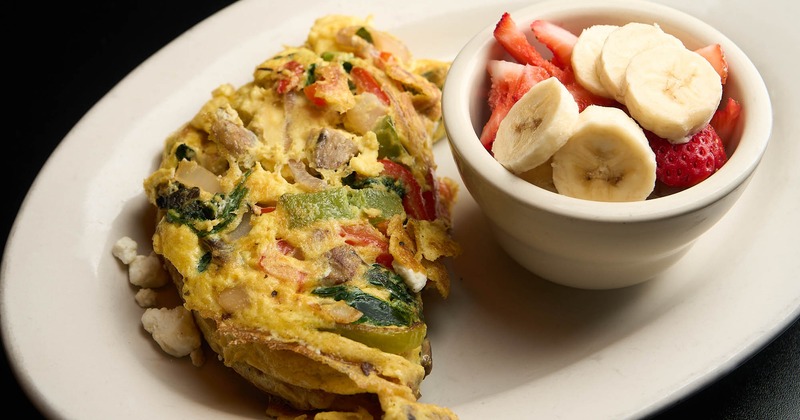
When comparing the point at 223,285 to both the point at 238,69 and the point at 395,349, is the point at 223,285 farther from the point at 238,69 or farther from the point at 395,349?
the point at 238,69

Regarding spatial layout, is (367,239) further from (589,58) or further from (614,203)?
(589,58)

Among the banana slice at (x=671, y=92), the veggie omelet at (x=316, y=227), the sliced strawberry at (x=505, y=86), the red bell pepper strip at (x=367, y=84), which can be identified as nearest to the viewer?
the veggie omelet at (x=316, y=227)

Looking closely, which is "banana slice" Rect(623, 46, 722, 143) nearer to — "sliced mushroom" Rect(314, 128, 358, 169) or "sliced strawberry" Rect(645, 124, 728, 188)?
"sliced strawberry" Rect(645, 124, 728, 188)

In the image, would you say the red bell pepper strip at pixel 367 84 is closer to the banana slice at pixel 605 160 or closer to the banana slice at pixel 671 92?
the banana slice at pixel 605 160

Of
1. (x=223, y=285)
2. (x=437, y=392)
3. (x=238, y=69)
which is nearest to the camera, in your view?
(x=223, y=285)

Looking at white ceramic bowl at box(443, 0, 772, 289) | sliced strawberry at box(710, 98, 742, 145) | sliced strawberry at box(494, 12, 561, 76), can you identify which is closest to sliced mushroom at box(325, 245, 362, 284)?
white ceramic bowl at box(443, 0, 772, 289)

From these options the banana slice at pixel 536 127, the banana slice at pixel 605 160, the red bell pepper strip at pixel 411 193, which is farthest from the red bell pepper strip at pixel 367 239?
the banana slice at pixel 605 160

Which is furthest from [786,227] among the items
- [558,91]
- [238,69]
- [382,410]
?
[238,69]

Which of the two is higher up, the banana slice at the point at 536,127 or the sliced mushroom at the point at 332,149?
the banana slice at the point at 536,127
